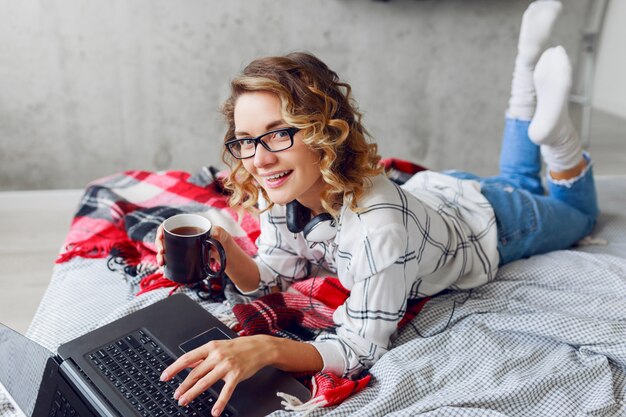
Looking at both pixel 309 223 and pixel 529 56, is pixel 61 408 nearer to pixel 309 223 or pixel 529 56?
pixel 309 223

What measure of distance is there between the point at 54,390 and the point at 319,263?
2.06ft

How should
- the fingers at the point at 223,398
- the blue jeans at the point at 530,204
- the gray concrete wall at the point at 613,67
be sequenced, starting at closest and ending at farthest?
the fingers at the point at 223,398 < the blue jeans at the point at 530,204 < the gray concrete wall at the point at 613,67

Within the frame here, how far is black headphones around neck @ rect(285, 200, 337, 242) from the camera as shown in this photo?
3.83 feet

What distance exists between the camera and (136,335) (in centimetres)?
106

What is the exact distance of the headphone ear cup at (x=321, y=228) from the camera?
1.17 m

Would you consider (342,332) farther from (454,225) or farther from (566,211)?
(566,211)

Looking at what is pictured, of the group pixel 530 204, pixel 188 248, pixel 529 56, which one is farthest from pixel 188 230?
pixel 529 56

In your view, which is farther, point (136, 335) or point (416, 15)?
point (416, 15)

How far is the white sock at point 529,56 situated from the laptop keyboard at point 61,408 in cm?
146

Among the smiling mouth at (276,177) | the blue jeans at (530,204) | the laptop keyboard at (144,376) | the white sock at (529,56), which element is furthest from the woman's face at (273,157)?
the white sock at (529,56)

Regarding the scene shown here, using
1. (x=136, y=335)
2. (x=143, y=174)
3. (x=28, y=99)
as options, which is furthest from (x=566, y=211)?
(x=28, y=99)

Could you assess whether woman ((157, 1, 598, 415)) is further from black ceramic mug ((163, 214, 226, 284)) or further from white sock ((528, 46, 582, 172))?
white sock ((528, 46, 582, 172))

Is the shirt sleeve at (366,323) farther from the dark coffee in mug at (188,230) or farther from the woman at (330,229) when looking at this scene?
the dark coffee in mug at (188,230)

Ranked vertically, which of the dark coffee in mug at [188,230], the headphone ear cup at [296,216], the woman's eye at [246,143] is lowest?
the dark coffee in mug at [188,230]
